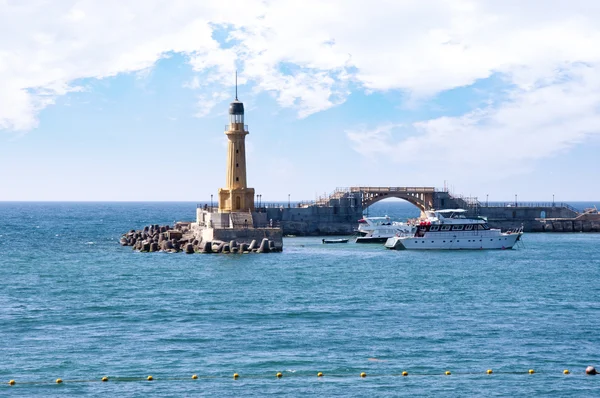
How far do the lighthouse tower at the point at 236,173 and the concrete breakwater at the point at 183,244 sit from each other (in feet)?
14.8

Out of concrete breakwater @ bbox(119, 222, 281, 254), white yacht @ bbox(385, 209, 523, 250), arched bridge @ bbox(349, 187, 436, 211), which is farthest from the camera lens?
arched bridge @ bbox(349, 187, 436, 211)

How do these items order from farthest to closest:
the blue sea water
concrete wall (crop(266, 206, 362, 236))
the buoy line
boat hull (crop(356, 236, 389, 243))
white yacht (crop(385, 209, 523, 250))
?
1. concrete wall (crop(266, 206, 362, 236))
2. boat hull (crop(356, 236, 389, 243))
3. white yacht (crop(385, 209, 523, 250))
4. the blue sea water
5. the buoy line

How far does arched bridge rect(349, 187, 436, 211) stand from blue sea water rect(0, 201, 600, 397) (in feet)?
139

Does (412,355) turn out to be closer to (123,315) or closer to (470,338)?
(470,338)

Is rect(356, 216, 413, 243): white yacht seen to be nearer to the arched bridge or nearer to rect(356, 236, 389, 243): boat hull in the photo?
rect(356, 236, 389, 243): boat hull

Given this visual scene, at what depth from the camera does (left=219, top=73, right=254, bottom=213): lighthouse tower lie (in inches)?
3425

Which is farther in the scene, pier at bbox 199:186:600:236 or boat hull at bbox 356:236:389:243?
pier at bbox 199:186:600:236

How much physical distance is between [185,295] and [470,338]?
65.8 feet

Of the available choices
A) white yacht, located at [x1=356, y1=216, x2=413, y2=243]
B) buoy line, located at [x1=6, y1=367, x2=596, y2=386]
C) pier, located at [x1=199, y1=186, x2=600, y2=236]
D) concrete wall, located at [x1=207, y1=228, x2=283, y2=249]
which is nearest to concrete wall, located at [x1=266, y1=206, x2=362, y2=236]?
pier, located at [x1=199, y1=186, x2=600, y2=236]

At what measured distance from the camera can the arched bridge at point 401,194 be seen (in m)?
119

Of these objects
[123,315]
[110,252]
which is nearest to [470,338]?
[123,315]

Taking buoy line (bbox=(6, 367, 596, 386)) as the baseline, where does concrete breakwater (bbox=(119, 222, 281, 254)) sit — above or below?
above

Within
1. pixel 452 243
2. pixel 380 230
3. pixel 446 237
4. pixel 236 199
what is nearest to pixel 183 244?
pixel 236 199

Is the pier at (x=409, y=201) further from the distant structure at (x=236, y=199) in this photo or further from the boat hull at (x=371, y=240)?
the distant structure at (x=236, y=199)
